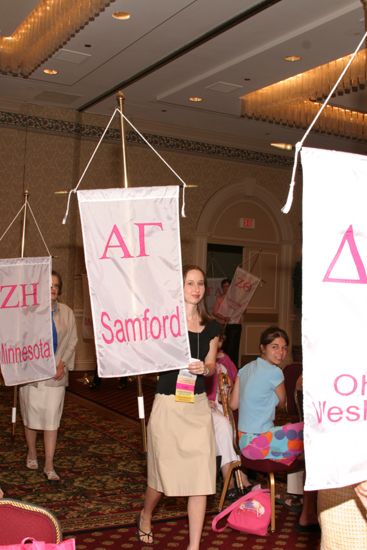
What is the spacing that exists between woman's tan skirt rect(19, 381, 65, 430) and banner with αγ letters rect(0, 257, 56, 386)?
21cm

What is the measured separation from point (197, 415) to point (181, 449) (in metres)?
0.19

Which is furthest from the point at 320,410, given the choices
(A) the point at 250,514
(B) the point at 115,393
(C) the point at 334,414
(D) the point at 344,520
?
(B) the point at 115,393

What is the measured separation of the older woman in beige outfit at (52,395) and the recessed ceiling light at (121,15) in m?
3.12

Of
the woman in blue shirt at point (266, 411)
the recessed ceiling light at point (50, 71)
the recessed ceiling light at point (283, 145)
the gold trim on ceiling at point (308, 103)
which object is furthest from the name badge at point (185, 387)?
the recessed ceiling light at point (283, 145)

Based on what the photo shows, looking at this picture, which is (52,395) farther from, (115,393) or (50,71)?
(50,71)

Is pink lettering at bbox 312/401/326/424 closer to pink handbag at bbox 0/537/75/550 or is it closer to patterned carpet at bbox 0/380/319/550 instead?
pink handbag at bbox 0/537/75/550

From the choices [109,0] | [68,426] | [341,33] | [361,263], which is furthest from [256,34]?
[361,263]

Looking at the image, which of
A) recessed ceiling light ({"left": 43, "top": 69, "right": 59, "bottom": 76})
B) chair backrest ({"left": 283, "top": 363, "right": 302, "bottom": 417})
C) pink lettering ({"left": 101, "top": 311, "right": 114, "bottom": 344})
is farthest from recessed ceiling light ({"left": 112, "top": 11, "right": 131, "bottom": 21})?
pink lettering ({"left": 101, "top": 311, "right": 114, "bottom": 344})

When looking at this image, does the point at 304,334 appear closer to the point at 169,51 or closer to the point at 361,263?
the point at 361,263

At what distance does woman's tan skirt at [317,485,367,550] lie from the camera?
229 cm

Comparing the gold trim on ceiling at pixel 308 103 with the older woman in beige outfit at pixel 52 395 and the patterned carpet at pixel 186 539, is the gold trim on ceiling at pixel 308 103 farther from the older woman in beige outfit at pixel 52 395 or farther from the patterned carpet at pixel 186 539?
the patterned carpet at pixel 186 539

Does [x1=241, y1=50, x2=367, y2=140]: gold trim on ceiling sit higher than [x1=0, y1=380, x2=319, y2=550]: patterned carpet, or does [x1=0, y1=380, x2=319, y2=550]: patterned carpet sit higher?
[x1=241, y1=50, x2=367, y2=140]: gold trim on ceiling

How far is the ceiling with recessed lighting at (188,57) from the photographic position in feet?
23.8

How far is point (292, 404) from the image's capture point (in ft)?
19.1
